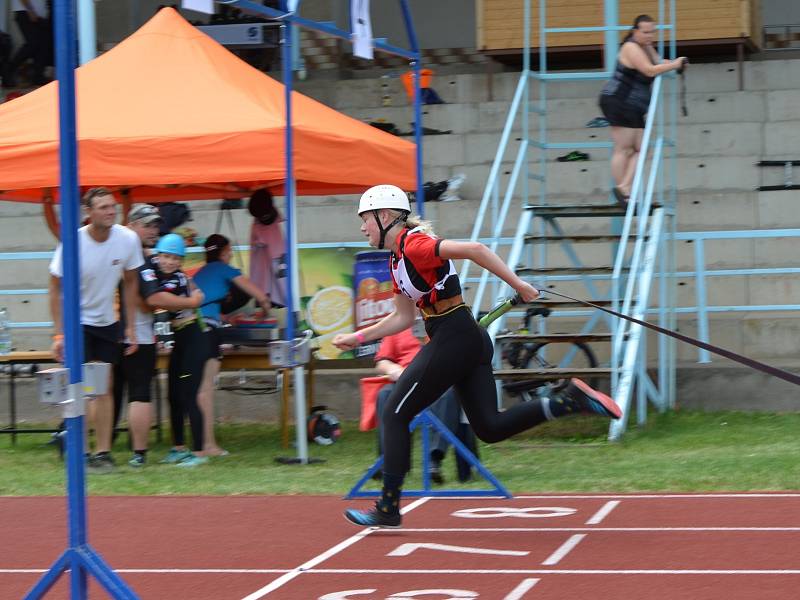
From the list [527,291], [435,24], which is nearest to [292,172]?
[527,291]

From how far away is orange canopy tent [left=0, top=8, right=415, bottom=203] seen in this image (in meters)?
10.5

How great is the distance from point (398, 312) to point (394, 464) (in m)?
0.84

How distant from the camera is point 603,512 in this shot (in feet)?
26.5

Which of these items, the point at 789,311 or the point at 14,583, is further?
the point at 789,311

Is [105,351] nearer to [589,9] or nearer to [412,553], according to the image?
[412,553]

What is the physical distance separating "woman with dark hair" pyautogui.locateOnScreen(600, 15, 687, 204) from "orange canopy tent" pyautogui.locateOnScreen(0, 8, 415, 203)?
215 cm

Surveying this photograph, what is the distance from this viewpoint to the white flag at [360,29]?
10.1 metres

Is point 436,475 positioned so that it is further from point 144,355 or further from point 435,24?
point 435,24

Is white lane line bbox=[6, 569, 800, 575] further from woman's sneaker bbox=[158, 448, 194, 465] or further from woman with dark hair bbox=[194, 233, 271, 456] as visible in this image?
woman with dark hair bbox=[194, 233, 271, 456]

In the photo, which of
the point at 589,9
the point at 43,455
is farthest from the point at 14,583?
the point at 589,9

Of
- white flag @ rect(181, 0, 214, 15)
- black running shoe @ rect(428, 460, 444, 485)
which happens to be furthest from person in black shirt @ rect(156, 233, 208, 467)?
white flag @ rect(181, 0, 214, 15)

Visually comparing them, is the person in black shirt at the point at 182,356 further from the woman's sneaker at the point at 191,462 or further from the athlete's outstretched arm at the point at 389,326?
the athlete's outstretched arm at the point at 389,326

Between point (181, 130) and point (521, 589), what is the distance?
18.4ft

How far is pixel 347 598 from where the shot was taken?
20.0ft
